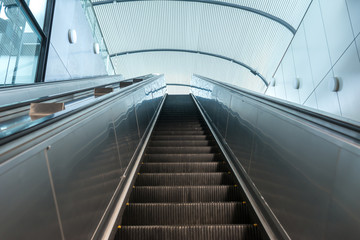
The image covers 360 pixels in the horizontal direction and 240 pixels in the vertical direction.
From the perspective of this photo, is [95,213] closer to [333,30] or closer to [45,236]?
[45,236]

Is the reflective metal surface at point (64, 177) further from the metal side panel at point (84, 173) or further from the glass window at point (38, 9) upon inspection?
the glass window at point (38, 9)

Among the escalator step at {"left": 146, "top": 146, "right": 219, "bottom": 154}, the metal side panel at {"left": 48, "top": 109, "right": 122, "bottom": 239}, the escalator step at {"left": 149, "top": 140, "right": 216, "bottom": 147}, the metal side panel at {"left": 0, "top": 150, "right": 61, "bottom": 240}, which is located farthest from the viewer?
the escalator step at {"left": 149, "top": 140, "right": 216, "bottom": 147}

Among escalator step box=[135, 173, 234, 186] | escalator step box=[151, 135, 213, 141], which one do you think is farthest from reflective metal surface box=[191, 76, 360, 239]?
escalator step box=[151, 135, 213, 141]

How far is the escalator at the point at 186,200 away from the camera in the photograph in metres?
2.49

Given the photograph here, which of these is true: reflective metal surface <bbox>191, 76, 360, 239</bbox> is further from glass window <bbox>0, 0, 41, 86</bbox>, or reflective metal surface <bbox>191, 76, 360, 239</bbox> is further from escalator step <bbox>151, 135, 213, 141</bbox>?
glass window <bbox>0, 0, 41, 86</bbox>

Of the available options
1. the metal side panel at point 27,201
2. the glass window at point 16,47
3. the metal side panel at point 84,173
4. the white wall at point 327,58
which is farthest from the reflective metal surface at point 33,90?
the white wall at point 327,58

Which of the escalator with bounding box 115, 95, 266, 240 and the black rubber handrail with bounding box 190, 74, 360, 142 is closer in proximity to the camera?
the black rubber handrail with bounding box 190, 74, 360, 142

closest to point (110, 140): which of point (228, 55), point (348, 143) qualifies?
point (348, 143)

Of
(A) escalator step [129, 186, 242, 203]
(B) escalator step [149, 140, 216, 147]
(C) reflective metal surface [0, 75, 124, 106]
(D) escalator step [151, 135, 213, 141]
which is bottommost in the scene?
(A) escalator step [129, 186, 242, 203]

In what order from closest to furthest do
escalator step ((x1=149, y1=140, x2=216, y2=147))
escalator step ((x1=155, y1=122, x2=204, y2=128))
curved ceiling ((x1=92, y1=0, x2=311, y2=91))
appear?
escalator step ((x1=149, y1=140, x2=216, y2=147)) → escalator step ((x1=155, y1=122, x2=204, y2=128)) → curved ceiling ((x1=92, y1=0, x2=311, y2=91))

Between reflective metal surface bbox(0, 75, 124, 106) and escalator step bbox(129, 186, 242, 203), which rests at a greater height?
reflective metal surface bbox(0, 75, 124, 106)

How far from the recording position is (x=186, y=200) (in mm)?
3209

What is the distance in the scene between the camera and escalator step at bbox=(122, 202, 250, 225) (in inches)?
111

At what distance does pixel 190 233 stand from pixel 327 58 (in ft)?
21.0
